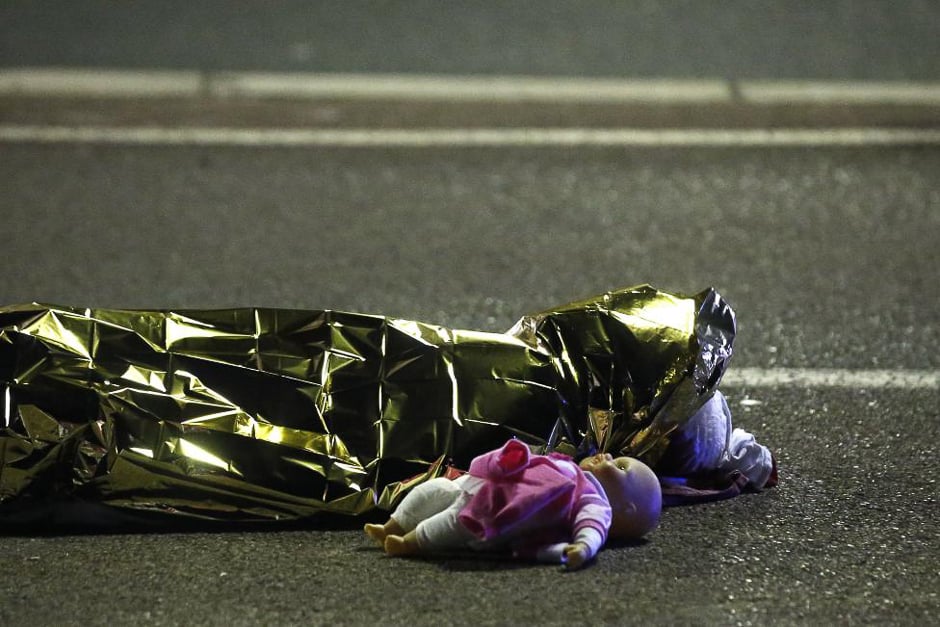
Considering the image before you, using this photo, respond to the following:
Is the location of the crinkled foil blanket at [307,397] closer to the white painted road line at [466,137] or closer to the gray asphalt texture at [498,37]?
the white painted road line at [466,137]

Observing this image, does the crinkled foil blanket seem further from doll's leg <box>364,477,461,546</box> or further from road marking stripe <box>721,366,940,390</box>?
road marking stripe <box>721,366,940,390</box>

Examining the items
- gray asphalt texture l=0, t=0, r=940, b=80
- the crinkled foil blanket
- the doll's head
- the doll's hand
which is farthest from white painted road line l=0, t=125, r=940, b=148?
the doll's hand

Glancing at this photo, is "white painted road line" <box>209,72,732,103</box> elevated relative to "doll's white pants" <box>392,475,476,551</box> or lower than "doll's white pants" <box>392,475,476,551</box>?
elevated

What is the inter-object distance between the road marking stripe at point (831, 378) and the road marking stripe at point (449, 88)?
3.07 meters

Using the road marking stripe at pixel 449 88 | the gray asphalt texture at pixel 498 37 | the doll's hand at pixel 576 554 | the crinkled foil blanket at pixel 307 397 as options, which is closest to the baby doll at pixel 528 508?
the doll's hand at pixel 576 554

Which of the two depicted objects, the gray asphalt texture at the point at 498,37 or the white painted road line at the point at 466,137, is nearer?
the white painted road line at the point at 466,137

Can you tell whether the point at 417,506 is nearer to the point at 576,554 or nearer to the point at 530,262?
the point at 576,554

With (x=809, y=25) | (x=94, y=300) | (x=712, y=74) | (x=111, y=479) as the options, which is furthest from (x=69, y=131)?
(x=809, y=25)

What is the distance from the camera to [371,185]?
5598 mm

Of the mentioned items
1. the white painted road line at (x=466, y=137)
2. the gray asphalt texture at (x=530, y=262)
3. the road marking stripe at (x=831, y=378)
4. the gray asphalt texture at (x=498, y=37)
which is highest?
the gray asphalt texture at (x=498, y=37)

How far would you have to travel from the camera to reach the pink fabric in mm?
2654

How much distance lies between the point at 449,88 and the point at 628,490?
14.7ft

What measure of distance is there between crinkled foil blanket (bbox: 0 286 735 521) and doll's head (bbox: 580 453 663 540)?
0.15 metres

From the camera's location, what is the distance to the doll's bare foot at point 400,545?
8.96 ft
